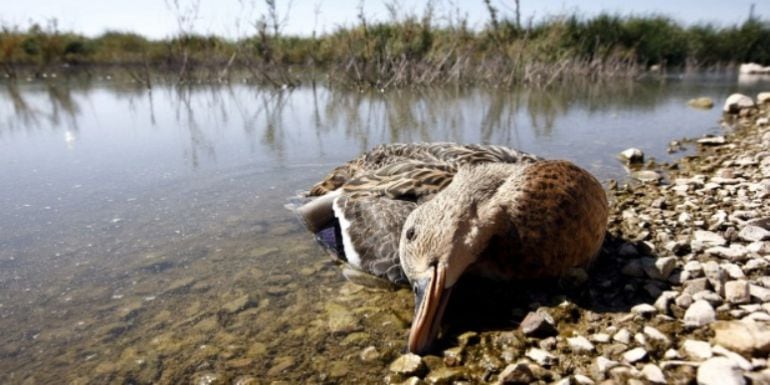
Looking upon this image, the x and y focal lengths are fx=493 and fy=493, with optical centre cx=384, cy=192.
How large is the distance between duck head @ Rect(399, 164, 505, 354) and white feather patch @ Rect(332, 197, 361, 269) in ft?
2.29

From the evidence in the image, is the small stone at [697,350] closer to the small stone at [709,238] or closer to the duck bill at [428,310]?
the duck bill at [428,310]

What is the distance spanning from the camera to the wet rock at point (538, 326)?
7.85 feet

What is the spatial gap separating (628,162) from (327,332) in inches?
195

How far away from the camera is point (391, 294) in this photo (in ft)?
10.2

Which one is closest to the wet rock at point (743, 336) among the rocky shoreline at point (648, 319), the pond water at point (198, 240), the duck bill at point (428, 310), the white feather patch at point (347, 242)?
the rocky shoreline at point (648, 319)

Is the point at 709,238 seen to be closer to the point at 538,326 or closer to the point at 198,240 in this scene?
the point at 538,326

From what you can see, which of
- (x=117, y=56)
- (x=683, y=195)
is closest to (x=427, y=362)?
(x=683, y=195)

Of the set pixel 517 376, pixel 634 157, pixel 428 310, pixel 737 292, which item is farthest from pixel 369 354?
pixel 634 157

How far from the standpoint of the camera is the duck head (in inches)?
92.7

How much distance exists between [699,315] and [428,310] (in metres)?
1.25

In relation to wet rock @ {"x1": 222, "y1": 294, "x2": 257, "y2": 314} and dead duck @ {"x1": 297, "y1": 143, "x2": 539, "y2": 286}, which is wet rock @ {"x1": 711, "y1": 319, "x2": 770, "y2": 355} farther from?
wet rock @ {"x1": 222, "y1": 294, "x2": 257, "y2": 314}

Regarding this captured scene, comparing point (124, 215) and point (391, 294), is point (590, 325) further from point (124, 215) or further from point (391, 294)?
point (124, 215)

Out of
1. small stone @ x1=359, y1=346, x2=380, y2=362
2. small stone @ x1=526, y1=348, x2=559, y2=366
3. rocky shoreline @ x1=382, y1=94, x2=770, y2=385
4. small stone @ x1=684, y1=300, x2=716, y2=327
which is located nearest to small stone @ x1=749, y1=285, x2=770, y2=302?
rocky shoreline @ x1=382, y1=94, x2=770, y2=385

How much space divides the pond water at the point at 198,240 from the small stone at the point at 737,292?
1.62m
